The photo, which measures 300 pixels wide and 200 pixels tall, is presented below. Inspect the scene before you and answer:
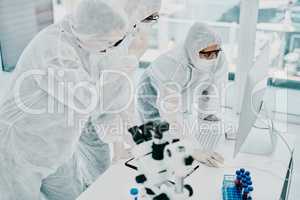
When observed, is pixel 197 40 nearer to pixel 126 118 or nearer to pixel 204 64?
pixel 204 64

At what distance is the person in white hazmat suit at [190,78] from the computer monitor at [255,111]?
0.79ft

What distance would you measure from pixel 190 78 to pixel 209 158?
55 centimetres

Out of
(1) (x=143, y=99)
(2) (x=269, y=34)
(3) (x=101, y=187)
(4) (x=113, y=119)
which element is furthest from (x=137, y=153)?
(2) (x=269, y=34)

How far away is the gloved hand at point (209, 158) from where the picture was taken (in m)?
1.54

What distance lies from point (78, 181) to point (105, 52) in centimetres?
62

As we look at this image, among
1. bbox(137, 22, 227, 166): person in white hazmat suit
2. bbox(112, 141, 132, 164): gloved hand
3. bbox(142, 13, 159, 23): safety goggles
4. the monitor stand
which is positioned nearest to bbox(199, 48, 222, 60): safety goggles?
bbox(137, 22, 227, 166): person in white hazmat suit

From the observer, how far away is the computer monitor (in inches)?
49.3

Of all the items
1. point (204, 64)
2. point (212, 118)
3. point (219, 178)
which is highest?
point (204, 64)

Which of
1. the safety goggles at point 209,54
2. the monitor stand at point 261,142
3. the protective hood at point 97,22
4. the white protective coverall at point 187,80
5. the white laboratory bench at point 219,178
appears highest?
the protective hood at point 97,22

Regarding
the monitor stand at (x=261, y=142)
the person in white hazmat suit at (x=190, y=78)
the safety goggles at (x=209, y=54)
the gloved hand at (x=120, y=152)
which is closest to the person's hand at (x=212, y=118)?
the person in white hazmat suit at (x=190, y=78)

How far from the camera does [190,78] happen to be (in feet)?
6.45

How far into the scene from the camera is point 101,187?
1401 mm

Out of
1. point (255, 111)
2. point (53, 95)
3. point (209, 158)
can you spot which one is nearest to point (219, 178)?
point (209, 158)

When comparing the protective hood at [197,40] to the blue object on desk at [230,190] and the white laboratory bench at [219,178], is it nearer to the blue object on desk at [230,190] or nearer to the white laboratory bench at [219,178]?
the white laboratory bench at [219,178]
